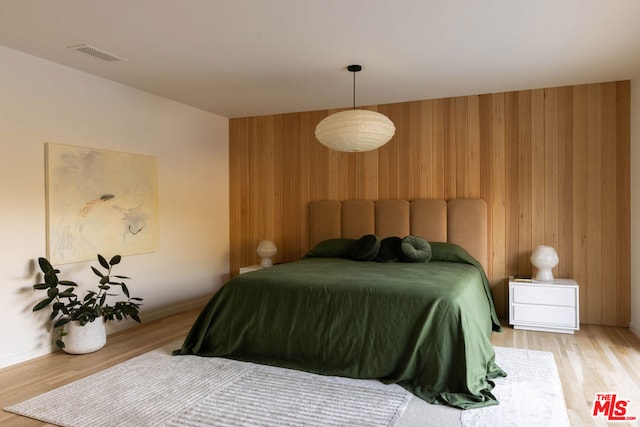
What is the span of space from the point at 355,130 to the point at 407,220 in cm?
168

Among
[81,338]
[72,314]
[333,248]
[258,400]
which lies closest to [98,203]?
[72,314]

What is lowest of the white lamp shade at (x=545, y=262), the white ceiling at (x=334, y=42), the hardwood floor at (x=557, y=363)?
the hardwood floor at (x=557, y=363)

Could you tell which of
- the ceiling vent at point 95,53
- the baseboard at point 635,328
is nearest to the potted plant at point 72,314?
the ceiling vent at point 95,53

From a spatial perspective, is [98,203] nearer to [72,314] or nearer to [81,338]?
[72,314]

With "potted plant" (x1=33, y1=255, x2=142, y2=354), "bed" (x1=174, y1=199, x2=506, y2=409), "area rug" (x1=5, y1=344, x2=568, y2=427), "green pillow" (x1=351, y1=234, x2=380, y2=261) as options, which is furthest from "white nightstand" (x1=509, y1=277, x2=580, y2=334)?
"potted plant" (x1=33, y1=255, x2=142, y2=354)

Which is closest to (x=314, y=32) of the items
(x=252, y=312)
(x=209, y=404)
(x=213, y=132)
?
(x=252, y=312)

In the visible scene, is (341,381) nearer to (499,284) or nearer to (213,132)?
(499,284)

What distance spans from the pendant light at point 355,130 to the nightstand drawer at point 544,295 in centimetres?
191

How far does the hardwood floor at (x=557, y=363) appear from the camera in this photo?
8.43 ft

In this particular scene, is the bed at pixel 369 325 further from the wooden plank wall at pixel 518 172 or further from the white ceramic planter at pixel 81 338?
the wooden plank wall at pixel 518 172

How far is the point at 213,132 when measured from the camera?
17.9 feet

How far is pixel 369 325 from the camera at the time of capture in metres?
2.84

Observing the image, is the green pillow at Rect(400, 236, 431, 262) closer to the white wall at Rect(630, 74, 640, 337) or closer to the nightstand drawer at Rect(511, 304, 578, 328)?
the nightstand drawer at Rect(511, 304, 578, 328)

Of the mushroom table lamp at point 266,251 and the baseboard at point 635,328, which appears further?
the mushroom table lamp at point 266,251
